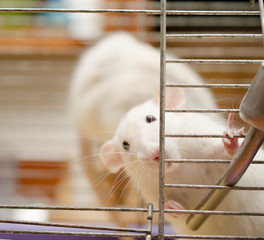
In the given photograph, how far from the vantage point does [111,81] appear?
4.72 feet

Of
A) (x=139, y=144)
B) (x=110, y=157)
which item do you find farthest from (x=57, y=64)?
(x=139, y=144)

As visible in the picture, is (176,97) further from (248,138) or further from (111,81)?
(111,81)

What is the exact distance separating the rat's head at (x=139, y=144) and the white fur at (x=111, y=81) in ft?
1.50

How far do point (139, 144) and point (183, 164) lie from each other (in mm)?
82

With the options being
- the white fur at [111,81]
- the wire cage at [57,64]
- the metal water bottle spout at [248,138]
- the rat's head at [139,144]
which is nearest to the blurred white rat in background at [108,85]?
the white fur at [111,81]

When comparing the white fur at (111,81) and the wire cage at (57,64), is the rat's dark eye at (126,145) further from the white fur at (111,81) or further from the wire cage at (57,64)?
the wire cage at (57,64)

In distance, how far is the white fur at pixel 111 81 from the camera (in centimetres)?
136

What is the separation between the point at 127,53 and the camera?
1450 mm

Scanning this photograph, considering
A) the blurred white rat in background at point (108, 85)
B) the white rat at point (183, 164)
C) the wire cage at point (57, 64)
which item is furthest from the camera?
the wire cage at point (57, 64)

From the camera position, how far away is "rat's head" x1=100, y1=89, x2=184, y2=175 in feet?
2.25

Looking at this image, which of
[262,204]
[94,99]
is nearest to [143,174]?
[262,204]

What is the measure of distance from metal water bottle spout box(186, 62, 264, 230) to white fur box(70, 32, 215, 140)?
84 cm

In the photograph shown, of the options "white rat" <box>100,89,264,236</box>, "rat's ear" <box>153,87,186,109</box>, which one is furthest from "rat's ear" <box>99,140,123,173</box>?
"rat's ear" <box>153,87,186,109</box>

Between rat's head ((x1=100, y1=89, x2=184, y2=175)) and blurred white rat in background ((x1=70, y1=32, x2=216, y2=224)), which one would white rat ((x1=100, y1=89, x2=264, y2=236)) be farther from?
blurred white rat in background ((x1=70, y1=32, x2=216, y2=224))
